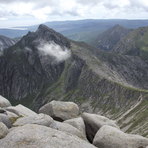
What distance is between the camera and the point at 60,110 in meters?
43.5

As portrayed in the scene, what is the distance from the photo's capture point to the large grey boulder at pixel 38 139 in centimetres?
2541

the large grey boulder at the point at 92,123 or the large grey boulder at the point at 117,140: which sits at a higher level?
the large grey boulder at the point at 117,140

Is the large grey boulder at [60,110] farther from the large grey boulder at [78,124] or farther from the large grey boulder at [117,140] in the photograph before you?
the large grey boulder at [117,140]

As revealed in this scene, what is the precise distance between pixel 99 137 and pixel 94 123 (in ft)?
21.0

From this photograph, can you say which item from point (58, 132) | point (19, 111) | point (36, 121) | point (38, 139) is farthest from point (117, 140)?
point (19, 111)

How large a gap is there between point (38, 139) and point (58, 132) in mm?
2646

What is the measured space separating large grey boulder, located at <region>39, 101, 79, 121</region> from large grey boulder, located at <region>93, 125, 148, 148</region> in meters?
10.7

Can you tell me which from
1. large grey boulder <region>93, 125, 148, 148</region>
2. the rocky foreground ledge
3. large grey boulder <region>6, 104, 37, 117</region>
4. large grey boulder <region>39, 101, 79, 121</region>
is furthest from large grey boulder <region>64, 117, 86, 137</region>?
large grey boulder <region>6, 104, 37, 117</region>

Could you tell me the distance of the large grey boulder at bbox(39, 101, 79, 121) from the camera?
1683 inches

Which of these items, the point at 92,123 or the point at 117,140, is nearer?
the point at 117,140

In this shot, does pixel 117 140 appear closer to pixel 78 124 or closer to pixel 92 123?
→ pixel 78 124

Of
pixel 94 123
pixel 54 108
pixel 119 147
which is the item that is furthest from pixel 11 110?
pixel 119 147

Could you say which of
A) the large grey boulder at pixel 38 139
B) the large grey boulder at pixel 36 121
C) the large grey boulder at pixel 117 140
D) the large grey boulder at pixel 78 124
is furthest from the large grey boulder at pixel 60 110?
the large grey boulder at pixel 38 139

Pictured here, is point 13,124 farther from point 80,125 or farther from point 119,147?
point 119,147
